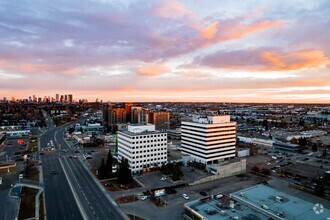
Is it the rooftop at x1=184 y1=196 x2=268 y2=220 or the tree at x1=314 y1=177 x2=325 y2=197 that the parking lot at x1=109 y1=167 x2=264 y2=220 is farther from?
the tree at x1=314 y1=177 x2=325 y2=197

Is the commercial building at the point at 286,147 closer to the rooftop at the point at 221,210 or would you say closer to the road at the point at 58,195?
the rooftop at the point at 221,210

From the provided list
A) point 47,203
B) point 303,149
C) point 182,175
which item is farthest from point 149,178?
point 303,149

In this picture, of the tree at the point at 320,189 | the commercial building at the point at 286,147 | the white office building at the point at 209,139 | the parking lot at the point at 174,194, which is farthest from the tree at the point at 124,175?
the commercial building at the point at 286,147

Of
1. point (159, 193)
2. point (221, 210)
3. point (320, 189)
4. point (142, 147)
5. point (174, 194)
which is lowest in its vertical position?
point (174, 194)

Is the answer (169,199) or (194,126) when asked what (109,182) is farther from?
(194,126)

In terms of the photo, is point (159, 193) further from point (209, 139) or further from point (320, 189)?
point (320, 189)

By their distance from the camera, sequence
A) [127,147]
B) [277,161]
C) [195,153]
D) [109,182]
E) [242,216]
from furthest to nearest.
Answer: [277,161], [195,153], [127,147], [109,182], [242,216]

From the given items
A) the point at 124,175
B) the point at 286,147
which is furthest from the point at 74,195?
the point at 286,147
